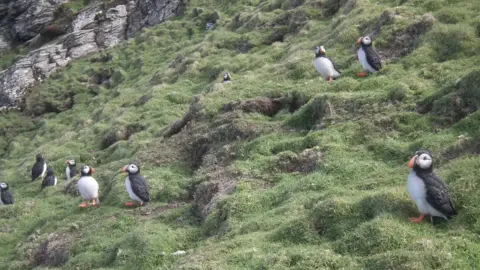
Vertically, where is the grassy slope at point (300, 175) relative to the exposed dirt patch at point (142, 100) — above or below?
above

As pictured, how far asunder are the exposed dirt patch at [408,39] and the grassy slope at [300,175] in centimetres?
34

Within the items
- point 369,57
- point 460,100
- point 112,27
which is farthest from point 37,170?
point 112,27

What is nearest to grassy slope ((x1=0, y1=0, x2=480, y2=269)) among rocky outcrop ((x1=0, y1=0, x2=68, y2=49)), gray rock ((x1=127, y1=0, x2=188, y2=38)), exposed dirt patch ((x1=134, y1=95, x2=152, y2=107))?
exposed dirt patch ((x1=134, y1=95, x2=152, y2=107))

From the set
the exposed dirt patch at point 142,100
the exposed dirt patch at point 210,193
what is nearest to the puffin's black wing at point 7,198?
the exposed dirt patch at point 142,100

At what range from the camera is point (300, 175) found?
43.3 feet

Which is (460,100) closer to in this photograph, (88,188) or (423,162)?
(423,162)

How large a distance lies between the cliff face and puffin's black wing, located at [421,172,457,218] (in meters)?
35.3

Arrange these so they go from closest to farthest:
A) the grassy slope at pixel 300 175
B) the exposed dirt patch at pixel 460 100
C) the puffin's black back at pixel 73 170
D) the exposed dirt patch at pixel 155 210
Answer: the grassy slope at pixel 300 175, the exposed dirt patch at pixel 460 100, the exposed dirt patch at pixel 155 210, the puffin's black back at pixel 73 170

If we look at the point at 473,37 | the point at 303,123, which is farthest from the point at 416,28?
the point at 303,123

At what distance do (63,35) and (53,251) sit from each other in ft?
127

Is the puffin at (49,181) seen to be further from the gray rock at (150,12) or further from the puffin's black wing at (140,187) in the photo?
the gray rock at (150,12)

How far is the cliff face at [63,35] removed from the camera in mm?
41875

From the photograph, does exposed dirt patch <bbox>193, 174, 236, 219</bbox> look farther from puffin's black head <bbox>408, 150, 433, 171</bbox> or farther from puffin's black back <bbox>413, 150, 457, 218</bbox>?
puffin's black back <bbox>413, 150, 457, 218</bbox>

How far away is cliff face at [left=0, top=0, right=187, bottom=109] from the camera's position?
137 feet
